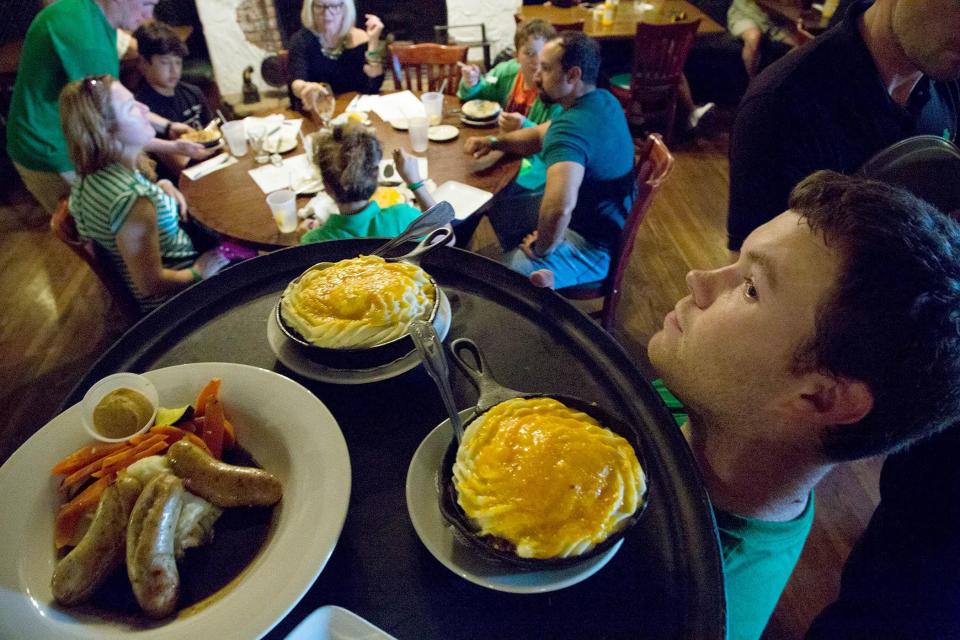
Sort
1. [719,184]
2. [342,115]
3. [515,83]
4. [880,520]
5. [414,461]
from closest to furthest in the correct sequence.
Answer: [414,461], [880,520], [342,115], [515,83], [719,184]

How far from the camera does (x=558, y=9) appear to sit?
5383mm

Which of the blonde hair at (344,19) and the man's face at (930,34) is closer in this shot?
the man's face at (930,34)

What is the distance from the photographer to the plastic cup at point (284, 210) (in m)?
2.04

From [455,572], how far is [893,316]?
747 millimetres

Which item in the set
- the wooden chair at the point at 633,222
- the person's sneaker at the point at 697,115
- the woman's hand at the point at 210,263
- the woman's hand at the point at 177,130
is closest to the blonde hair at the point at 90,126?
the woman's hand at the point at 210,263

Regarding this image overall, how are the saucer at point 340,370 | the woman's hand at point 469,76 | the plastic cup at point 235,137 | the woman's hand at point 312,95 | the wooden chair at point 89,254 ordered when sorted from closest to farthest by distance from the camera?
1. the saucer at point 340,370
2. the wooden chair at point 89,254
3. the plastic cup at point 235,137
4. the woman's hand at point 312,95
5. the woman's hand at point 469,76

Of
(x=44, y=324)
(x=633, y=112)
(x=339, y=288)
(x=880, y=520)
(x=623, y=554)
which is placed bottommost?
(x=44, y=324)

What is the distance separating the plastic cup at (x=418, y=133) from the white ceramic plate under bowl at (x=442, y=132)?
11 centimetres

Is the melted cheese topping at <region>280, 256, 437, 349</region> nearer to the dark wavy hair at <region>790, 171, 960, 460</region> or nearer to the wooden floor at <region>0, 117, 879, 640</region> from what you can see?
the dark wavy hair at <region>790, 171, 960, 460</region>

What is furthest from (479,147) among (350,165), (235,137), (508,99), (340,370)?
(340,370)

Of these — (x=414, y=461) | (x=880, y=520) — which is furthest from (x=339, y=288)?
(x=880, y=520)

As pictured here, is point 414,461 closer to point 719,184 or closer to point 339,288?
point 339,288

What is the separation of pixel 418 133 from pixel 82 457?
6.97 ft

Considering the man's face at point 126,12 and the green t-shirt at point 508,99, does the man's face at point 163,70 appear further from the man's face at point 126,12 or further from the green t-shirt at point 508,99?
the green t-shirt at point 508,99
